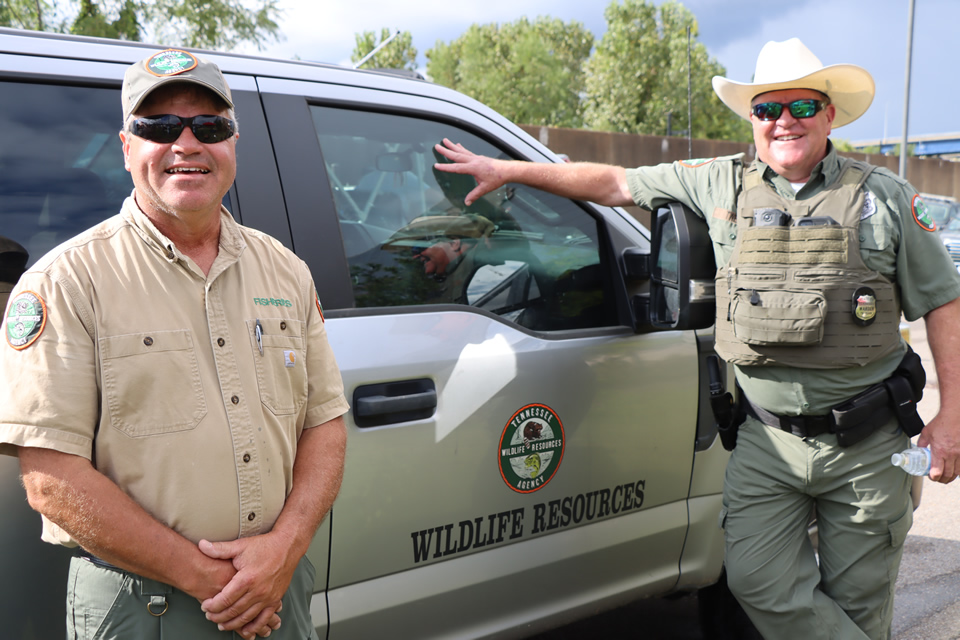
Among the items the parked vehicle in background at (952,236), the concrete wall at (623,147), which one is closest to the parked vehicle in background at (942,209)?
the parked vehicle in background at (952,236)

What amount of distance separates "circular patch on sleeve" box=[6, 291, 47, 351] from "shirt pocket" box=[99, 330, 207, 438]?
0.31ft

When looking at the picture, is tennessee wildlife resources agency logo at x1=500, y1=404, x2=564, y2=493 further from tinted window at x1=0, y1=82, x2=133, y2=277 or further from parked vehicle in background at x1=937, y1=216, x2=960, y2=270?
parked vehicle in background at x1=937, y1=216, x2=960, y2=270

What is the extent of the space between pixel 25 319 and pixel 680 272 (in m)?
1.61

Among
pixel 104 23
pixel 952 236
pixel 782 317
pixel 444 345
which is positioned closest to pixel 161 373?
pixel 444 345

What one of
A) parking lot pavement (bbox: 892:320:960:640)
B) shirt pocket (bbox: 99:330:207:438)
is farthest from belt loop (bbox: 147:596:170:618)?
parking lot pavement (bbox: 892:320:960:640)

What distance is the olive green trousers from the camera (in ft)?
4.27

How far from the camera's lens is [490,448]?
206cm

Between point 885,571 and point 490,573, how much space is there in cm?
112

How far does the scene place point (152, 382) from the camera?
1.30 m

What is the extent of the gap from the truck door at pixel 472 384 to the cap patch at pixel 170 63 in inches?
21.2

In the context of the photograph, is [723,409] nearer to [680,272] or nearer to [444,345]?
[680,272]

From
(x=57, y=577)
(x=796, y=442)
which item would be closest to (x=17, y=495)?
(x=57, y=577)

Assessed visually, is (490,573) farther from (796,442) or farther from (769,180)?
(769,180)

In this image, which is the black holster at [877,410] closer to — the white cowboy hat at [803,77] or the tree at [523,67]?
the white cowboy hat at [803,77]
